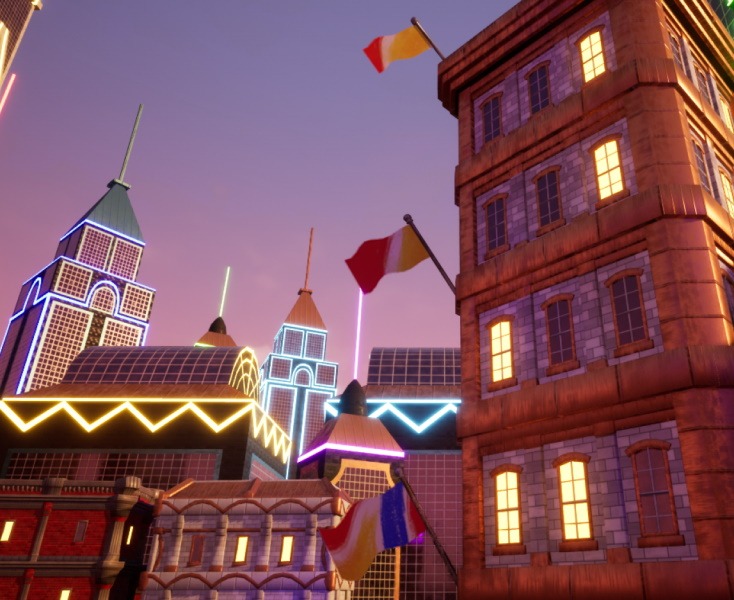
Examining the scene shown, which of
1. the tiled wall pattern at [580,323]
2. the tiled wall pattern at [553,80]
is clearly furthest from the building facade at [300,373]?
the tiled wall pattern at [580,323]

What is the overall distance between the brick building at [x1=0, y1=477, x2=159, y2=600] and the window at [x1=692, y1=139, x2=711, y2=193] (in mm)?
32803

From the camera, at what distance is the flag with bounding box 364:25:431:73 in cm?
2219

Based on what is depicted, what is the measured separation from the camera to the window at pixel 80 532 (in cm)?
3403

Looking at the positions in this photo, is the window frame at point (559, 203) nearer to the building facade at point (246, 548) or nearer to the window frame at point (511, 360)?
the window frame at point (511, 360)

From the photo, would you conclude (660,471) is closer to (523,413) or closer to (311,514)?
(523,413)

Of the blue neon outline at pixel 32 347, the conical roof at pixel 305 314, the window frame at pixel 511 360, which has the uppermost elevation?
the conical roof at pixel 305 314

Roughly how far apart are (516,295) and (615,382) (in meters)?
4.55

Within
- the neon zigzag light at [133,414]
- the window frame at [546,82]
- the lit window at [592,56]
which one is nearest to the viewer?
the lit window at [592,56]

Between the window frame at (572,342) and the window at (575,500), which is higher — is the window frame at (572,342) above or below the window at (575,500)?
above

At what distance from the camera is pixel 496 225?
20344mm

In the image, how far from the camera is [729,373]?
13.2 metres

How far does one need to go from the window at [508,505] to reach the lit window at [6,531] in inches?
1202

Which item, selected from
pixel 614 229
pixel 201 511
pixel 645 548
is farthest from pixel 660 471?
pixel 201 511

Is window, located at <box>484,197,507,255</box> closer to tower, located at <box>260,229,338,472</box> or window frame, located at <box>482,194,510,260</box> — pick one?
window frame, located at <box>482,194,510,260</box>
